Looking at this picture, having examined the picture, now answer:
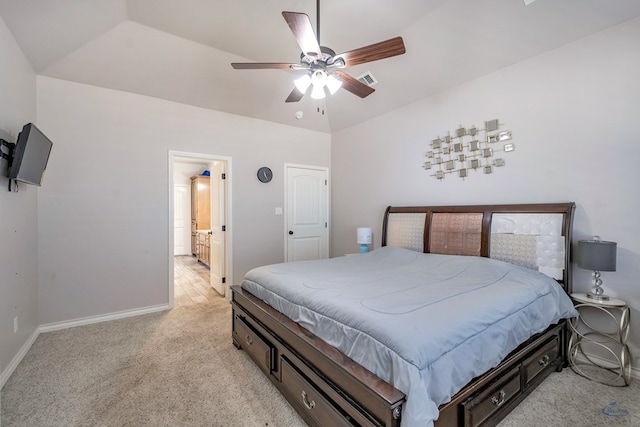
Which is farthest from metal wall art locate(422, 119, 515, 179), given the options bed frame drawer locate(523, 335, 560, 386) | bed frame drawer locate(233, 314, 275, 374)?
bed frame drawer locate(233, 314, 275, 374)

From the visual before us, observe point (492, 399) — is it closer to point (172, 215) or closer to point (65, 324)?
point (172, 215)

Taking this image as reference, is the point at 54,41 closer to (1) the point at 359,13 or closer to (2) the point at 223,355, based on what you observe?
(1) the point at 359,13

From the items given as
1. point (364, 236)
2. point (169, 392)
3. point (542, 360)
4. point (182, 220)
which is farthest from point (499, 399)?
point (182, 220)

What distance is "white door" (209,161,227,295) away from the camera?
4.32 meters

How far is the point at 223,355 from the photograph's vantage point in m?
2.57

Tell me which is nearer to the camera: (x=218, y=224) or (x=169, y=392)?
(x=169, y=392)

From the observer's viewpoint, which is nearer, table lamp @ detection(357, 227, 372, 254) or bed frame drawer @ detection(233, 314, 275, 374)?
bed frame drawer @ detection(233, 314, 275, 374)

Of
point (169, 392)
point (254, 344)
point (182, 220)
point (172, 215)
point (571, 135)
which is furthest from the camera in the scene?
point (182, 220)

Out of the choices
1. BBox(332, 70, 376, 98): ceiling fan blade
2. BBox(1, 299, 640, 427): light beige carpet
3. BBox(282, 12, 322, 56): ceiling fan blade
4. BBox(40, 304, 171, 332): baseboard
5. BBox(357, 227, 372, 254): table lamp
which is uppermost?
BBox(282, 12, 322, 56): ceiling fan blade

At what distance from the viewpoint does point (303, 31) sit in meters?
1.89

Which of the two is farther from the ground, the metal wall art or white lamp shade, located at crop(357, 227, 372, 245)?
the metal wall art

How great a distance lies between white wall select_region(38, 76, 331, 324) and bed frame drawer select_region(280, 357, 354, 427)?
8.75 ft

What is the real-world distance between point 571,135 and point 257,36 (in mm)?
3278

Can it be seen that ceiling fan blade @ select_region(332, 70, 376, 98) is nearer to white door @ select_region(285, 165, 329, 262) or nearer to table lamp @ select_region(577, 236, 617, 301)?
table lamp @ select_region(577, 236, 617, 301)
